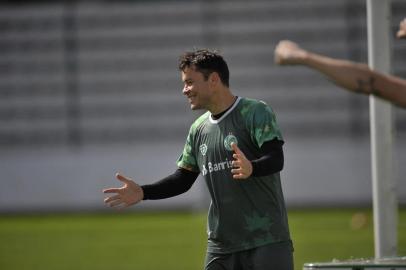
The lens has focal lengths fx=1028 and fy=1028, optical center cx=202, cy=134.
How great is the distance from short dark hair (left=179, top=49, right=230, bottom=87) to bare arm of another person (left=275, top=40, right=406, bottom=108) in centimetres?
236

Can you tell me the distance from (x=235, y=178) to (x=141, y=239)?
1461 centimetres

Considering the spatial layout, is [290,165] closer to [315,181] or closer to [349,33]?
[315,181]

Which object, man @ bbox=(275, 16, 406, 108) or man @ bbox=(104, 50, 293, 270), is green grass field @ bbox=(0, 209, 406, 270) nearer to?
man @ bbox=(104, 50, 293, 270)

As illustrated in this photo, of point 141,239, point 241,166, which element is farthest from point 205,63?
point 141,239

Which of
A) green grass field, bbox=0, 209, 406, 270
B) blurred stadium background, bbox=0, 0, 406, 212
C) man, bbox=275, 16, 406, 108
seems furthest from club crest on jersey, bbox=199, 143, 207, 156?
blurred stadium background, bbox=0, 0, 406, 212

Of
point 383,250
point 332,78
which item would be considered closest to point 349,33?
point 383,250

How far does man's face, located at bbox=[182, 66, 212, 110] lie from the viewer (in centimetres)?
789

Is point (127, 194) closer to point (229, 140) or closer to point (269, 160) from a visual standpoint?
point (229, 140)

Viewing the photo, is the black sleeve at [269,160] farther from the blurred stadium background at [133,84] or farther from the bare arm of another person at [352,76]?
the blurred stadium background at [133,84]

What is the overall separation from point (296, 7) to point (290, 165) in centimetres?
656

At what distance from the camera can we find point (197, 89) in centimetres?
792

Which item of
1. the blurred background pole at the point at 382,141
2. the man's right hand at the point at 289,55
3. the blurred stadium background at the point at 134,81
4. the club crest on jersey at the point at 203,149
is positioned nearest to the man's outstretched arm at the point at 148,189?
the club crest on jersey at the point at 203,149

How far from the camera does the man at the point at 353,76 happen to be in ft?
18.0

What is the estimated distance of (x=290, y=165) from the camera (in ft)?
Result: 98.9
